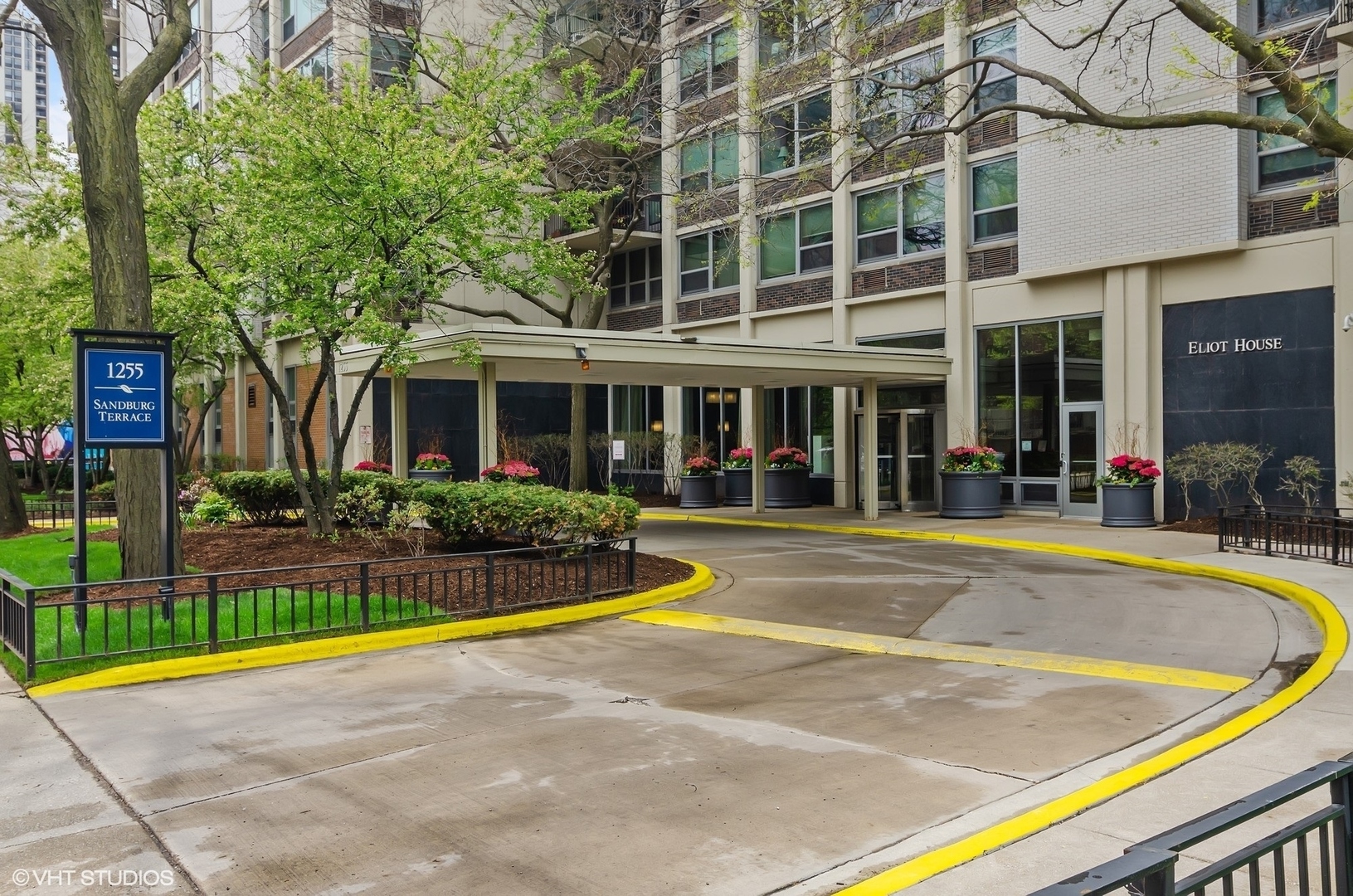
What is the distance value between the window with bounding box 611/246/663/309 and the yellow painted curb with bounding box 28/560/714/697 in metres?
22.2

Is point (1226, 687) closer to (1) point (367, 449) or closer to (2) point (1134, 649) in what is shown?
(2) point (1134, 649)

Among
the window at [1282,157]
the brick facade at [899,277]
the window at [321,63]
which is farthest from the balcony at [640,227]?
the window at [1282,157]

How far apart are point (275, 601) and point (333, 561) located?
4.47 m

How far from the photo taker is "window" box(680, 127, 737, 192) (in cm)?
2957

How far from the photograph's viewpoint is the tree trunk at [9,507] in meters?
22.2

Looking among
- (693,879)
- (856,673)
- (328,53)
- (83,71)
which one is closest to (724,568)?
(856,673)

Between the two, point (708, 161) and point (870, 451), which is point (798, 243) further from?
point (870, 451)

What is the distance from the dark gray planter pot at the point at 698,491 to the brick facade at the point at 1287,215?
1433 cm

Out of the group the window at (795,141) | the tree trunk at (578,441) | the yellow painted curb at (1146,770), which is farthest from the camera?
the tree trunk at (578,441)

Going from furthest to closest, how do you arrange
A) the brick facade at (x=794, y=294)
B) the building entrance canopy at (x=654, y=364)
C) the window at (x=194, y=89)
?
the window at (x=194, y=89)
the brick facade at (x=794, y=294)
the building entrance canopy at (x=654, y=364)

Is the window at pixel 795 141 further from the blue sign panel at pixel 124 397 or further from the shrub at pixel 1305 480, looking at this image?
the blue sign panel at pixel 124 397

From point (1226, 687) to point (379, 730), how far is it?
6.26 m

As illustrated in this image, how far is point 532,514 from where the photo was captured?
46.0 ft

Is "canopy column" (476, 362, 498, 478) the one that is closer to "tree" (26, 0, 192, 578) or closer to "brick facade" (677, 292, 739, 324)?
"tree" (26, 0, 192, 578)
